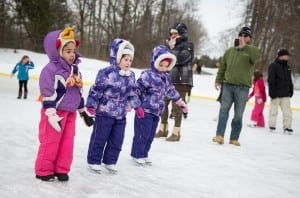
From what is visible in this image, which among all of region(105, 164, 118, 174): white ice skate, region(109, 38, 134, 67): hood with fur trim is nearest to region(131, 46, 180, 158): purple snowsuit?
region(105, 164, 118, 174): white ice skate

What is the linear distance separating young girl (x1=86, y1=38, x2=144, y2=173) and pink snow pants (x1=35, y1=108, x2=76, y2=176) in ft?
1.26

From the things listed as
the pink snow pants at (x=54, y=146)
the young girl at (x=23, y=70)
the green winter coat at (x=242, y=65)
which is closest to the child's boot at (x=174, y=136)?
the green winter coat at (x=242, y=65)

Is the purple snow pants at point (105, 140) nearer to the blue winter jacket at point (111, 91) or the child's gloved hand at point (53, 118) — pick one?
the blue winter jacket at point (111, 91)

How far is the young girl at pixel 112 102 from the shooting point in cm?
424

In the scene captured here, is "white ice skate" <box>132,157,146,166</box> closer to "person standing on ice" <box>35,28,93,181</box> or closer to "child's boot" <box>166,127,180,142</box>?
"person standing on ice" <box>35,28,93,181</box>

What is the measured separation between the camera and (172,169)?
498cm

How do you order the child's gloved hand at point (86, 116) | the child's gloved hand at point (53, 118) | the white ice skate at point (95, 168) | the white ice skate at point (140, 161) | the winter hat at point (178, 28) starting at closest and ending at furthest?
the child's gloved hand at point (53, 118) → the child's gloved hand at point (86, 116) → the white ice skate at point (95, 168) → the white ice skate at point (140, 161) → the winter hat at point (178, 28)

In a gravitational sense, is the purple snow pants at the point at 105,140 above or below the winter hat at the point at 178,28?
below

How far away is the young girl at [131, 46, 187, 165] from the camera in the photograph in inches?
198

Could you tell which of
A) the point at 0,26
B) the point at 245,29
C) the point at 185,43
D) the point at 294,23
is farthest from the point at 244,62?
the point at 0,26

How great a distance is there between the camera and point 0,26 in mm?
35188

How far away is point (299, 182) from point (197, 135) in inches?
123

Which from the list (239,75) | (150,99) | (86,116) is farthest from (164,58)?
(239,75)

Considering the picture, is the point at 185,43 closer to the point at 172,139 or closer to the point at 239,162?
the point at 172,139
